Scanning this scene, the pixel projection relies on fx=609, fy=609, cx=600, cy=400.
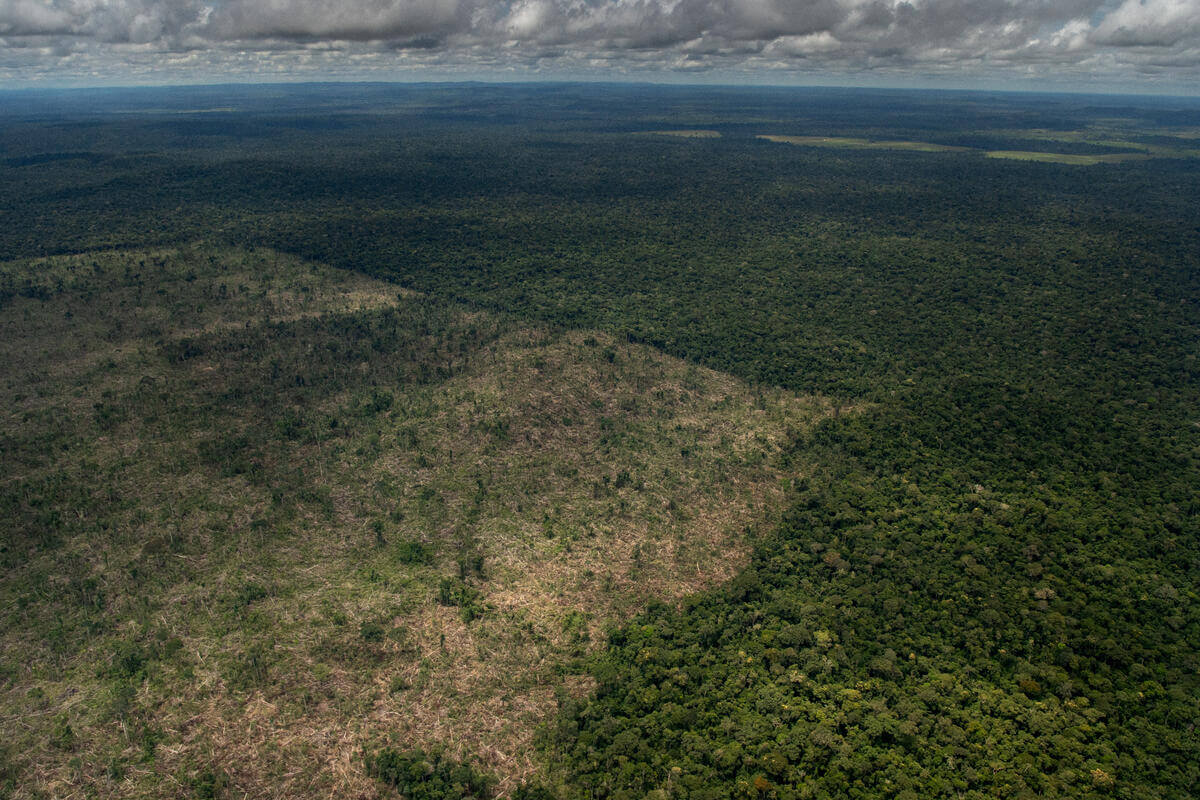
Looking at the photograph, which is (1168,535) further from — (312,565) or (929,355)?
(312,565)

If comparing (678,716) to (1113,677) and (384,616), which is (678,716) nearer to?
(384,616)

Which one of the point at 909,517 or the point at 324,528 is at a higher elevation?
the point at 324,528

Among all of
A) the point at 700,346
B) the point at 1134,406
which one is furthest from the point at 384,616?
the point at 1134,406

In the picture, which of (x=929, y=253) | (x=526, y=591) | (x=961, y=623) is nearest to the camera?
(x=961, y=623)

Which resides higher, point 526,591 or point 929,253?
point 929,253

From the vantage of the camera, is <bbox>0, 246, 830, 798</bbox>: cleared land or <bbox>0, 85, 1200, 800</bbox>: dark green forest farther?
<bbox>0, 246, 830, 798</bbox>: cleared land

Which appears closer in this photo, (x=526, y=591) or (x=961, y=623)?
(x=961, y=623)

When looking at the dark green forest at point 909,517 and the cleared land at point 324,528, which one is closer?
the dark green forest at point 909,517

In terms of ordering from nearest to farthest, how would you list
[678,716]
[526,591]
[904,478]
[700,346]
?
[678,716]
[526,591]
[904,478]
[700,346]
